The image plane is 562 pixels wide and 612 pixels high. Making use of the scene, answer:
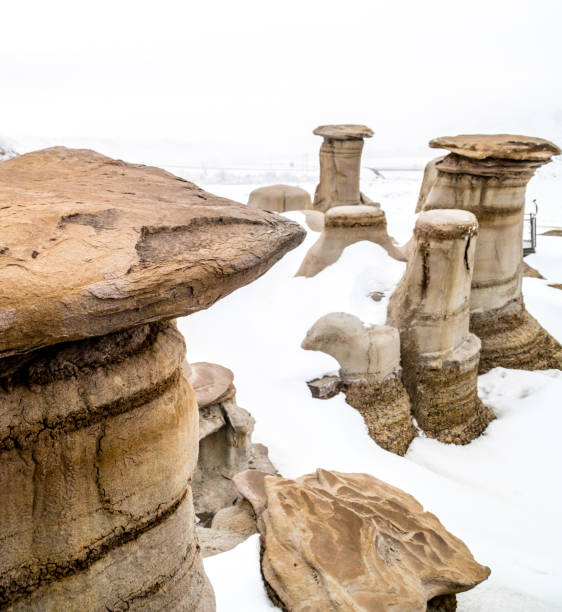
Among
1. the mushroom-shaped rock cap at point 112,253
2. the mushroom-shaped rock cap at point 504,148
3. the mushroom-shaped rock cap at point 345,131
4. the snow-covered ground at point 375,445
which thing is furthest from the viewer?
the mushroom-shaped rock cap at point 345,131

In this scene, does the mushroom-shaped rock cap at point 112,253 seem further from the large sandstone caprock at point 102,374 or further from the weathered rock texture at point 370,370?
the weathered rock texture at point 370,370

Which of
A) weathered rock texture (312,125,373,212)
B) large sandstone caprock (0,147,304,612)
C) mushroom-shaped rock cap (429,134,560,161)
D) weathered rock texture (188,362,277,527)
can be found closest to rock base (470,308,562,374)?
mushroom-shaped rock cap (429,134,560,161)

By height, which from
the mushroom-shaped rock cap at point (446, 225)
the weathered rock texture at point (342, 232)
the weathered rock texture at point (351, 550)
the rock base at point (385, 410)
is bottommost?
the rock base at point (385, 410)

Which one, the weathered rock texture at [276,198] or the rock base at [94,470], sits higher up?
the rock base at [94,470]

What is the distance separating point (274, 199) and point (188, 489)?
8439 mm

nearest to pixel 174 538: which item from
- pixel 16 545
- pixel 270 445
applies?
pixel 16 545

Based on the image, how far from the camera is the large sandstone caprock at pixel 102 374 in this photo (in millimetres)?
936

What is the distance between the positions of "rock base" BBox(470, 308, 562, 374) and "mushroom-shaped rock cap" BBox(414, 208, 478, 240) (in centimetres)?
135

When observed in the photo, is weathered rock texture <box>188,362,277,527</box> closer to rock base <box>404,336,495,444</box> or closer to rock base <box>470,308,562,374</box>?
rock base <box>404,336,495,444</box>

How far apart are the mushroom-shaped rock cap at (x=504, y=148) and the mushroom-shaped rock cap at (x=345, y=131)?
415 cm

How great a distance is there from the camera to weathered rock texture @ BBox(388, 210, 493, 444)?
4.03 m

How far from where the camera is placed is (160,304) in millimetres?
1005

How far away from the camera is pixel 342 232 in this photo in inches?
216

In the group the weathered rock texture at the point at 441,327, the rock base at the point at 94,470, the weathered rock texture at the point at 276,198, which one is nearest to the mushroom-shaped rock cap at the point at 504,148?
the weathered rock texture at the point at 441,327
